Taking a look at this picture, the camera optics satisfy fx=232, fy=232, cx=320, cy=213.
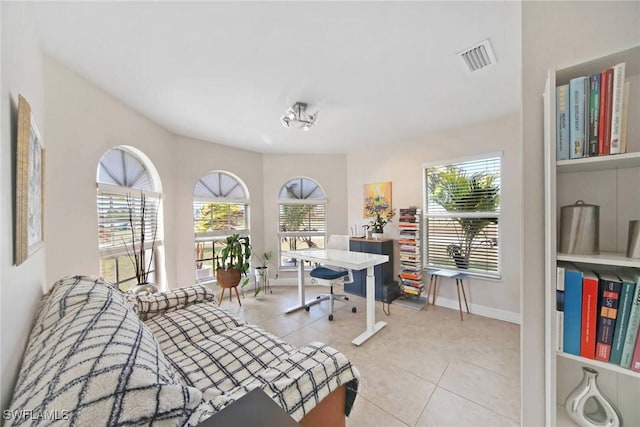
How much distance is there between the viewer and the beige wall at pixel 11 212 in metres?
0.77

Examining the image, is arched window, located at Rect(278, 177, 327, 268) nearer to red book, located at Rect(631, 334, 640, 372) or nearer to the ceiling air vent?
the ceiling air vent

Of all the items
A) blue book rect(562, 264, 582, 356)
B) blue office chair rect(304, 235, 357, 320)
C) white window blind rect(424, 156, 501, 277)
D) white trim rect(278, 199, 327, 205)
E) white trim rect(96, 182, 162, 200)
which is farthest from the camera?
white trim rect(278, 199, 327, 205)

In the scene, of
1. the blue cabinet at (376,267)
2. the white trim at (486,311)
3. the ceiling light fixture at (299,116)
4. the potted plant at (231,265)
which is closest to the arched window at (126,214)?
the potted plant at (231,265)

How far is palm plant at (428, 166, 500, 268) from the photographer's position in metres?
2.88

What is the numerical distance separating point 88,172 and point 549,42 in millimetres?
3193

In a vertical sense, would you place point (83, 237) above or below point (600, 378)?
above

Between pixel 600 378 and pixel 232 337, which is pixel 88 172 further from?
pixel 600 378

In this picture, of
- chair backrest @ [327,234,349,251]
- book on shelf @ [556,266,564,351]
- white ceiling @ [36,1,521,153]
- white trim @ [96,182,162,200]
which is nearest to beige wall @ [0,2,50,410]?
white ceiling @ [36,1,521,153]

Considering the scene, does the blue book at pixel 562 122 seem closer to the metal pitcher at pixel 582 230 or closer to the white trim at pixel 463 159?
the metal pitcher at pixel 582 230

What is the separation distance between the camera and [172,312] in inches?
77.2

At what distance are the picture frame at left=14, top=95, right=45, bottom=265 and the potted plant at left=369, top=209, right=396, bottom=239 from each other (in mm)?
3379

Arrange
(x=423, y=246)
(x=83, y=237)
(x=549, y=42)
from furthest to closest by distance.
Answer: (x=423, y=246) → (x=83, y=237) → (x=549, y=42)

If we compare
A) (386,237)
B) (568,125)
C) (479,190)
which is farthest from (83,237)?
(479,190)

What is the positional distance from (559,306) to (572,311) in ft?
0.12
